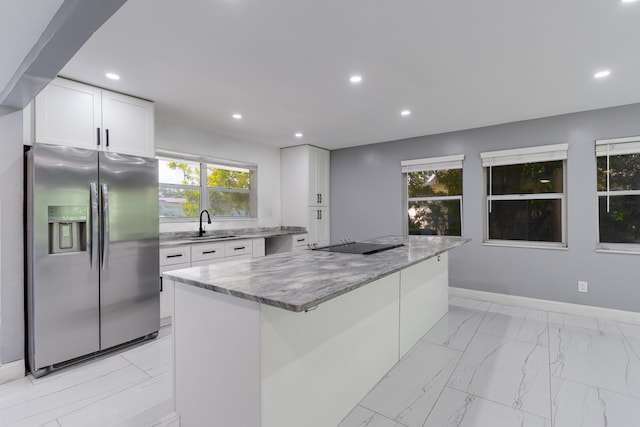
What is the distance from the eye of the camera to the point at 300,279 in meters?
1.48

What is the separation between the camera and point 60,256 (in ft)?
7.68

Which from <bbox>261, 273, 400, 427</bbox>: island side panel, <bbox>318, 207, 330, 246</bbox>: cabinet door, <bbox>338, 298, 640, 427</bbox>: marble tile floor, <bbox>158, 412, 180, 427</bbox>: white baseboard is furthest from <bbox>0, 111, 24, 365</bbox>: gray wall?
<bbox>318, 207, 330, 246</bbox>: cabinet door

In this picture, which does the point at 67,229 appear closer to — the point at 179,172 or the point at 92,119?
the point at 92,119

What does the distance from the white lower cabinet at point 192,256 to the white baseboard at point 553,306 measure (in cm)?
306

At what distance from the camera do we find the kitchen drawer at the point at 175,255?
10.3 ft

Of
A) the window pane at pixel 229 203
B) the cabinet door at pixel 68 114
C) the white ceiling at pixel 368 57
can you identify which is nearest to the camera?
the white ceiling at pixel 368 57

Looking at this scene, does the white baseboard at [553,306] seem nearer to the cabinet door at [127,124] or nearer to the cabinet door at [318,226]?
the cabinet door at [318,226]

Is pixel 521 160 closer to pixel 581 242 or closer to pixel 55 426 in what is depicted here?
pixel 581 242

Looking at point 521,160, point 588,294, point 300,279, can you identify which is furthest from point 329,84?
point 588,294

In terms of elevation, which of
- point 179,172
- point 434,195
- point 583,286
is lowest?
point 583,286

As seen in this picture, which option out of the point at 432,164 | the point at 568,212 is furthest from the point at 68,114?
the point at 568,212

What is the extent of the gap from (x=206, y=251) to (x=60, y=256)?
4.52ft

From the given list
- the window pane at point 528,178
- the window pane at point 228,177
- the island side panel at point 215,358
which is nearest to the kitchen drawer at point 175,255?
the window pane at point 228,177

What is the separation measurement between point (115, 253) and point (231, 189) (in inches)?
87.3
